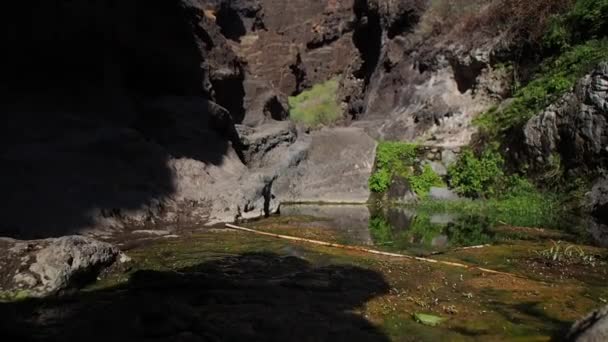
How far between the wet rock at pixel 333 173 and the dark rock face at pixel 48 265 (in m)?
13.2

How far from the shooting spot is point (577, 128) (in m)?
12.3

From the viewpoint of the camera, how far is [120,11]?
16109 mm

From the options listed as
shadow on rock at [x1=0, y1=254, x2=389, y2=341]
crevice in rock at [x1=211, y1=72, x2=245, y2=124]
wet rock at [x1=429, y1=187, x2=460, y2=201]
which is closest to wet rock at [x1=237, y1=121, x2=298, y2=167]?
crevice in rock at [x1=211, y1=72, x2=245, y2=124]

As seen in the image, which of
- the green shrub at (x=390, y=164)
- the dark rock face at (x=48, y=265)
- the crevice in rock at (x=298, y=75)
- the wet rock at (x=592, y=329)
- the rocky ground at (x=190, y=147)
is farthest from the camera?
the crevice in rock at (x=298, y=75)

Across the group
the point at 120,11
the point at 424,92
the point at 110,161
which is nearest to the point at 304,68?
the point at 424,92

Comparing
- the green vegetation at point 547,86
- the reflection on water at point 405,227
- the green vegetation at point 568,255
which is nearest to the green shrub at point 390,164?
the reflection on water at point 405,227

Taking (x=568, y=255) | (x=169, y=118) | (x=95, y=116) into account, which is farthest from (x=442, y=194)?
(x=95, y=116)

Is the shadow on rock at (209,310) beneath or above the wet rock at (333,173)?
beneath

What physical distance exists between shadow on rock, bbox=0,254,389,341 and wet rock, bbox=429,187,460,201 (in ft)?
36.7

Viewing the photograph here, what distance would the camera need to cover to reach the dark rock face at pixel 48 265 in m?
4.70

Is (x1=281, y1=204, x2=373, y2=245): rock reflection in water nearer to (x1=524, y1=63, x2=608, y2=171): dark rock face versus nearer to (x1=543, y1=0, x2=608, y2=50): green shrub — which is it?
(x1=524, y1=63, x2=608, y2=171): dark rock face

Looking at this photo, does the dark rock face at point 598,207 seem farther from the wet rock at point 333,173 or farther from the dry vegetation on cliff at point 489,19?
the dry vegetation on cliff at point 489,19

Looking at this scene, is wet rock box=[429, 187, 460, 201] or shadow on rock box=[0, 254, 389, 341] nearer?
shadow on rock box=[0, 254, 389, 341]

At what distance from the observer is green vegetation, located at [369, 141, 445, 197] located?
1717 cm
